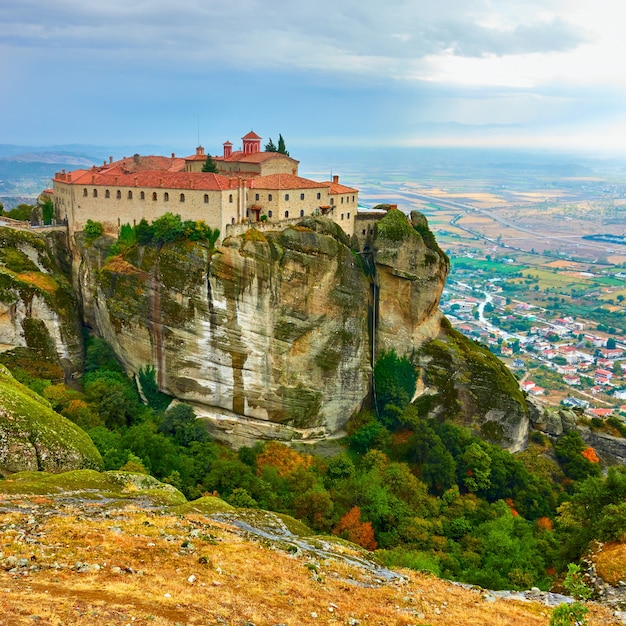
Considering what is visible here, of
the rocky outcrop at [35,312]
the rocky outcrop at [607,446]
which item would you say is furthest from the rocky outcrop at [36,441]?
the rocky outcrop at [607,446]

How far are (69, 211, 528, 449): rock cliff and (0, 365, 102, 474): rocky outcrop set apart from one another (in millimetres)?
14721

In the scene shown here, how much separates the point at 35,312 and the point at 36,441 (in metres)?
20.7

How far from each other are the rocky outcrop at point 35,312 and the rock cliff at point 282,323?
2442 mm

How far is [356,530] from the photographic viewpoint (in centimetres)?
3634

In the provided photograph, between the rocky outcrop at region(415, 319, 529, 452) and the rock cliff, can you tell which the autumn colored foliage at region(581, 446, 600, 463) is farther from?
the rock cliff

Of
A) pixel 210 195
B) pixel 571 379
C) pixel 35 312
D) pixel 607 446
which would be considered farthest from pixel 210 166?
pixel 571 379

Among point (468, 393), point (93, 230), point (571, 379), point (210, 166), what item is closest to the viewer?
point (93, 230)

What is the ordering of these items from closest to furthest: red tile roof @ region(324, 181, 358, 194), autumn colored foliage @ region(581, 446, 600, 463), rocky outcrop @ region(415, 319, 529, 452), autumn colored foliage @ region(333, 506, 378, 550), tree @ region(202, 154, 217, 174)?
autumn colored foliage @ region(333, 506, 378, 550)
red tile roof @ region(324, 181, 358, 194)
rocky outcrop @ region(415, 319, 529, 452)
autumn colored foliage @ region(581, 446, 600, 463)
tree @ region(202, 154, 217, 174)

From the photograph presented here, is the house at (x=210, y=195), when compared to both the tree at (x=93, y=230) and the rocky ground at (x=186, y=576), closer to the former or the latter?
the tree at (x=93, y=230)

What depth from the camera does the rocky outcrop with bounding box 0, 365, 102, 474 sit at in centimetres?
2727

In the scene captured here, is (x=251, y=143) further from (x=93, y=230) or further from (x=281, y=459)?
(x=281, y=459)

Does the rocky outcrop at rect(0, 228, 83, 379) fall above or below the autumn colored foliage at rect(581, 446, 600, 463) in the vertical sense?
above

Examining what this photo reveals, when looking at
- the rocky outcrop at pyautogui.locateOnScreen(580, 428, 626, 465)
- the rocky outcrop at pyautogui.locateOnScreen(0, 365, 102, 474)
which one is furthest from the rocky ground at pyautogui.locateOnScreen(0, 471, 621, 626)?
the rocky outcrop at pyautogui.locateOnScreen(580, 428, 626, 465)

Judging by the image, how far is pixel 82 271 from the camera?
5094 centimetres
